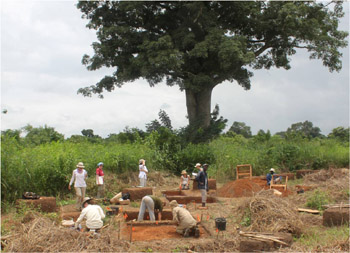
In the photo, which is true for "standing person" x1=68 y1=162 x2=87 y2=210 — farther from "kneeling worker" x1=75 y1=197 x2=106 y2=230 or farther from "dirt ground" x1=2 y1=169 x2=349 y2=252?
"kneeling worker" x1=75 y1=197 x2=106 y2=230

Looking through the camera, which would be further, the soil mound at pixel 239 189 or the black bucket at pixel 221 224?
the soil mound at pixel 239 189

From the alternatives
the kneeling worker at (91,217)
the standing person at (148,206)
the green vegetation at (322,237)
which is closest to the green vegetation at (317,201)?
the green vegetation at (322,237)

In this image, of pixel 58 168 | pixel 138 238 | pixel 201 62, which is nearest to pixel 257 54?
pixel 201 62

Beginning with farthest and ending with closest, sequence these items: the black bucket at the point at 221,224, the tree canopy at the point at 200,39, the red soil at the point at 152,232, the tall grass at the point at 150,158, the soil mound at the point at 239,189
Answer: the tree canopy at the point at 200,39
the soil mound at the point at 239,189
the tall grass at the point at 150,158
the black bucket at the point at 221,224
the red soil at the point at 152,232

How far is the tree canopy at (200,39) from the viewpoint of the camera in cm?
2245

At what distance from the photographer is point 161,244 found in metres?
8.53

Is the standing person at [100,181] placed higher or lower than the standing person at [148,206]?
higher

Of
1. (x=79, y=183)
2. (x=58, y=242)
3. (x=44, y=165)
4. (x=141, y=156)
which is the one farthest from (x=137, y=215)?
(x=141, y=156)

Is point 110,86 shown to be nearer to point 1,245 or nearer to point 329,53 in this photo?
Result: point 329,53

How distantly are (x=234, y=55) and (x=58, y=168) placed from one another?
11.7m

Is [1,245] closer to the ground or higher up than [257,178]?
closer to the ground

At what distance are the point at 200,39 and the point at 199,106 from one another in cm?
441

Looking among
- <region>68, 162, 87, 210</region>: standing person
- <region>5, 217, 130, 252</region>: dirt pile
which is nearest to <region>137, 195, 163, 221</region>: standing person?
<region>68, 162, 87, 210</region>: standing person

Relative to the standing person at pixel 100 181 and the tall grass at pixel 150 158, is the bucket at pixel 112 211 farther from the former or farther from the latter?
the tall grass at pixel 150 158
